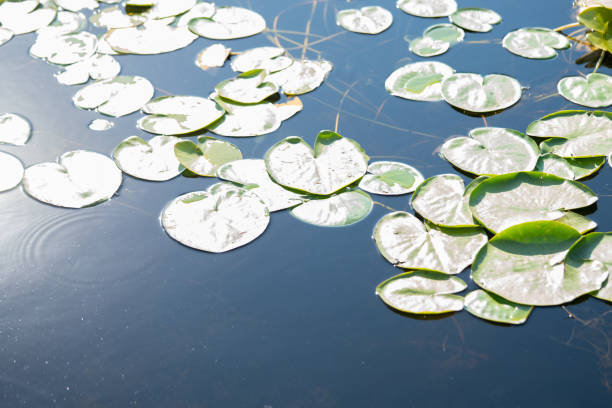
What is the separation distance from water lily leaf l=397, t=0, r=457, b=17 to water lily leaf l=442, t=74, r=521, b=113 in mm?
684

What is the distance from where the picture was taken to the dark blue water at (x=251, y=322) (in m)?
1.54

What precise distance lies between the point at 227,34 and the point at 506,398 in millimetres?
2285

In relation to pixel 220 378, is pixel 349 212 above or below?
above

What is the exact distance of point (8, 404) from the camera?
152 cm

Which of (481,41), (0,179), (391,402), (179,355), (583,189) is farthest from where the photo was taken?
(481,41)

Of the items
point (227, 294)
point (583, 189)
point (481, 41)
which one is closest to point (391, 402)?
point (227, 294)

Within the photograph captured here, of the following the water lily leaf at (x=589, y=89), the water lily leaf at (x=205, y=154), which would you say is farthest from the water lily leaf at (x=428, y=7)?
the water lily leaf at (x=205, y=154)

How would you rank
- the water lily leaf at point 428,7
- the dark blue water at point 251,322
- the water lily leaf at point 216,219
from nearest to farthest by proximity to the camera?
the dark blue water at point 251,322, the water lily leaf at point 216,219, the water lily leaf at point 428,7

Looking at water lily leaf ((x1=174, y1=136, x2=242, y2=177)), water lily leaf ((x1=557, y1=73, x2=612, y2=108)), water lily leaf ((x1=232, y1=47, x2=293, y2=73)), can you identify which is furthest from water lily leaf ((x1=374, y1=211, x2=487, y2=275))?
water lily leaf ((x1=232, y1=47, x2=293, y2=73))

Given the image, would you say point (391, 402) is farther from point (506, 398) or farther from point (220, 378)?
point (220, 378)

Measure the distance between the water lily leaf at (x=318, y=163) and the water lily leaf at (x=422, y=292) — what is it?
453mm

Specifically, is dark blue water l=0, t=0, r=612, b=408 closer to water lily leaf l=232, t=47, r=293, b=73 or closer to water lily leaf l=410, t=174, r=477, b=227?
water lily leaf l=410, t=174, r=477, b=227

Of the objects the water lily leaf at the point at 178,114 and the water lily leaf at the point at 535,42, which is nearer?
the water lily leaf at the point at 178,114

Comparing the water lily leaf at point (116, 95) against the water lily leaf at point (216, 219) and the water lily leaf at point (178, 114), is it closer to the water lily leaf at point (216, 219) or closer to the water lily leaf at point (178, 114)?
the water lily leaf at point (178, 114)
